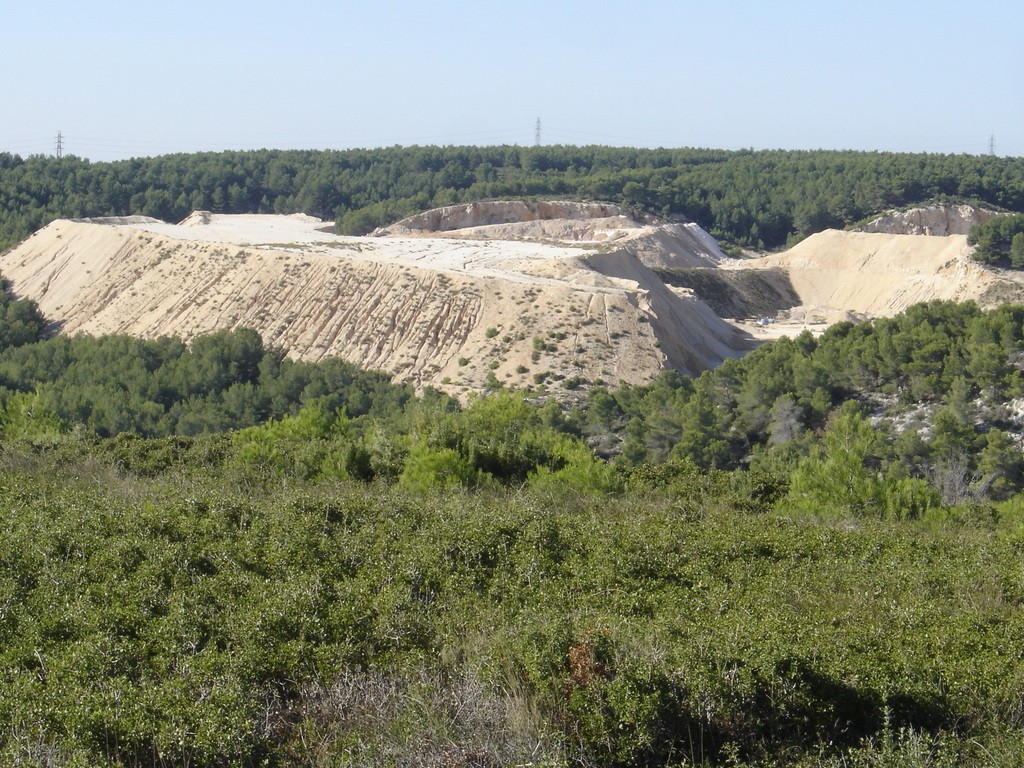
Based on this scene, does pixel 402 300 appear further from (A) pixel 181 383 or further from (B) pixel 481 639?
(B) pixel 481 639

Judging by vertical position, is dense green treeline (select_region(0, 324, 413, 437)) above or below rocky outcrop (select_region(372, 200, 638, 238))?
below

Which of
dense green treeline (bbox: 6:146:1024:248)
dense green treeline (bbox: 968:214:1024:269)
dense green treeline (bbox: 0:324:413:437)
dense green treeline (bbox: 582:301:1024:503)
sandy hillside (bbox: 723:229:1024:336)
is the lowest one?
dense green treeline (bbox: 0:324:413:437)

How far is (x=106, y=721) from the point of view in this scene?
19.5 ft

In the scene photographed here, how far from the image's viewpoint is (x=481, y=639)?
23.9 ft

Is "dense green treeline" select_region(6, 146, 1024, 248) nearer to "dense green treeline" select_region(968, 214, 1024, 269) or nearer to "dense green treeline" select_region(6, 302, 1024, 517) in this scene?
"dense green treeline" select_region(968, 214, 1024, 269)

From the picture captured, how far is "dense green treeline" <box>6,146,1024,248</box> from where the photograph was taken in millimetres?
76750

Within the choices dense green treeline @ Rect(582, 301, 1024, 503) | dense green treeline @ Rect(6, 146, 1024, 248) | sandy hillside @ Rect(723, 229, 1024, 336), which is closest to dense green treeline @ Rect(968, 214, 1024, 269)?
sandy hillside @ Rect(723, 229, 1024, 336)

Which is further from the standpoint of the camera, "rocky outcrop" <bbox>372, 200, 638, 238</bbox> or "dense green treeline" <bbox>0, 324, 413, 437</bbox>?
"rocky outcrop" <bbox>372, 200, 638, 238</bbox>

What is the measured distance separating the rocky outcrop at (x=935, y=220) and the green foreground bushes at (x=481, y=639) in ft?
220

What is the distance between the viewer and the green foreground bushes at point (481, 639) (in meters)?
6.10

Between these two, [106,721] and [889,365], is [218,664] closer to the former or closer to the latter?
[106,721]

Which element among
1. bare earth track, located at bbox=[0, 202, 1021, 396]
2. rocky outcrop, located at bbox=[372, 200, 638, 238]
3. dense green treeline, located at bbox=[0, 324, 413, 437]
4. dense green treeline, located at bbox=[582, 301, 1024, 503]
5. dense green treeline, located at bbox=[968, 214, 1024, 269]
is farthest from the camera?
rocky outcrop, located at bbox=[372, 200, 638, 238]

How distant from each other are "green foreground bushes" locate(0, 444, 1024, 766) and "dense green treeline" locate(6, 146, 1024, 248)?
63.2 meters

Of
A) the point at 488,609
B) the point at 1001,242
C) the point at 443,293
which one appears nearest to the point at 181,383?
the point at 443,293
